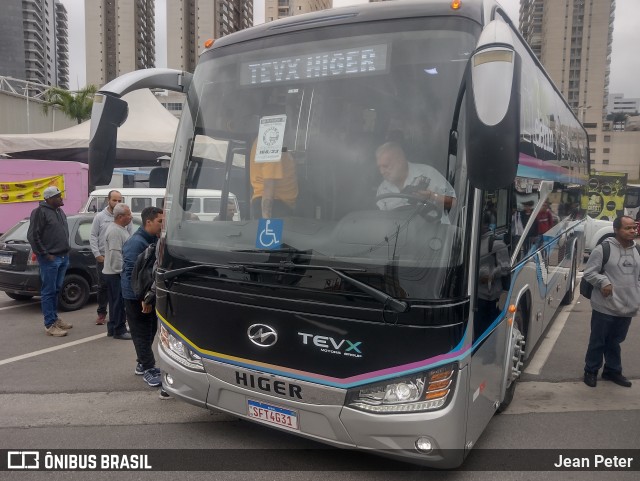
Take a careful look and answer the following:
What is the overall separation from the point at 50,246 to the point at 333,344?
5.27 m

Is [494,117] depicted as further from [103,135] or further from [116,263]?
[116,263]

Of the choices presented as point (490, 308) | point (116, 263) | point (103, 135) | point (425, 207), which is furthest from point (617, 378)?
point (116, 263)

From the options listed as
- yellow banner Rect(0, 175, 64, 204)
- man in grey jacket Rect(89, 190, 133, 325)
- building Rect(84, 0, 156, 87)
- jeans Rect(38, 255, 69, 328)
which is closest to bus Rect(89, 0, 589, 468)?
jeans Rect(38, 255, 69, 328)

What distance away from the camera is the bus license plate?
3424 millimetres

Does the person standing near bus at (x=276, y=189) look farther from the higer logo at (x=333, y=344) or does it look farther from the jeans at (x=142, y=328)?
the jeans at (x=142, y=328)

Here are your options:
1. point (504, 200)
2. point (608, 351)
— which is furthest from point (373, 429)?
point (608, 351)

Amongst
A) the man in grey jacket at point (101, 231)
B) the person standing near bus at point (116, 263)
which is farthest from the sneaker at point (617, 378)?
the man in grey jacket at point (101, 231)

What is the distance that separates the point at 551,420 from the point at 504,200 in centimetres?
210

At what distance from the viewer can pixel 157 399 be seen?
500 cm

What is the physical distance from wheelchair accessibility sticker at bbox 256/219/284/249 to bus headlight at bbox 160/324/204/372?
981 mm

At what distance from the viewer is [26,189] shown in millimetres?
16594

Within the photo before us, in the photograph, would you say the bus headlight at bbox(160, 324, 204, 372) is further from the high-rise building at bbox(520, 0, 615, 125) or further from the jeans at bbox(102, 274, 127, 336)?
the high-rise building at bbox(520, 0, 615, 125)

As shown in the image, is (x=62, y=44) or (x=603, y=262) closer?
(x=603, y=262)

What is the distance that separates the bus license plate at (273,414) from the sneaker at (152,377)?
2.05 m
